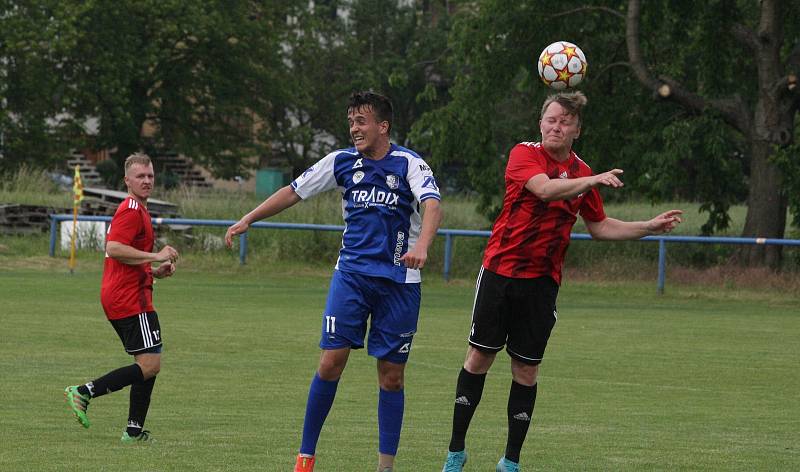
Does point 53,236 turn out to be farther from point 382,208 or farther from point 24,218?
point 382,208

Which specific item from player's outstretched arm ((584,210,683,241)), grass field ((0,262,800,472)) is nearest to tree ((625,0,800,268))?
grass field ((0,262,800,472))

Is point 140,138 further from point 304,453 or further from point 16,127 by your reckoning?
point 304,453

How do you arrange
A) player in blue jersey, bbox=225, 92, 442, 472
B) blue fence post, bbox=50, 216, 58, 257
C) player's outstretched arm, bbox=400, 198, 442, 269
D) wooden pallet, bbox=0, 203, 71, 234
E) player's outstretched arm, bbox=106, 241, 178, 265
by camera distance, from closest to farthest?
player's outstretched arm, bbox=400, 198, 442, 269 → player in blue jersey, bbox=225, 92, 442, 472 → player's outstretched arm, bbox=106, 241, 178, 265 → blue fence post, bbox=50, 216, 58, 257 → wooden pallet, bbox=0, 203, 71, 234

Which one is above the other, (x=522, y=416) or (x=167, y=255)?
(x=167, y=255)

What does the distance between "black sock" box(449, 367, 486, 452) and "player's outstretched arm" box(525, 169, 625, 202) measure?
1.10 meters

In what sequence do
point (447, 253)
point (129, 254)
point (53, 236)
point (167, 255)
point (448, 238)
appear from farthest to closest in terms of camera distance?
point (53, 236)
point (447, 253)
point (448, 238)
point (129, 254)
point (167, 255)

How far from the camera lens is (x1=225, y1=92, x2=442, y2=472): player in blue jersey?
23.3ft

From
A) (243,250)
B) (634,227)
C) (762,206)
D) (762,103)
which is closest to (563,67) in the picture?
(634,227)

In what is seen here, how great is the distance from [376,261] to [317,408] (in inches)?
32.7

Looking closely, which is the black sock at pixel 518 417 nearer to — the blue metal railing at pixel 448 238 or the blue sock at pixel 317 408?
the blue sock at pixel 317 408

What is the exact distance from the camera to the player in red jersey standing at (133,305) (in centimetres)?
828

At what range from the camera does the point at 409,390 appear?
11461 mm

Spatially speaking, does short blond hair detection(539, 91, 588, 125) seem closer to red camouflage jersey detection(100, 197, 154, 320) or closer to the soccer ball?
red camouflage jersey detection(100, 197, 154, 320)

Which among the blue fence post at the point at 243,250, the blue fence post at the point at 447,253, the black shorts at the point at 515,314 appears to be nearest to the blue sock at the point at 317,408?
the black shorts at the point at 515,314
